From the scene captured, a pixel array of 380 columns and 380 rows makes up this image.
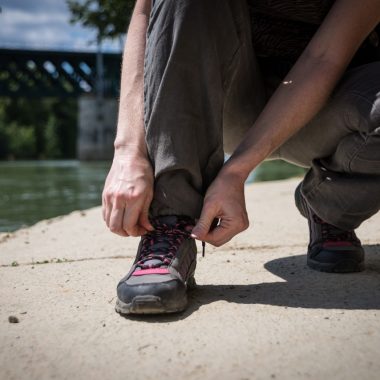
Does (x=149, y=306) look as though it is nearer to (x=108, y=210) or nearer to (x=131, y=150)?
(x=108, y=210)

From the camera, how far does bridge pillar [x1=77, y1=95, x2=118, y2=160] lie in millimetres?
27266

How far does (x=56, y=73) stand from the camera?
91.2 feet

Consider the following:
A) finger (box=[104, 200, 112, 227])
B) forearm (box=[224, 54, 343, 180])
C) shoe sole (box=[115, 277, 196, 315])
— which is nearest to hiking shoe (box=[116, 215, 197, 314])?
shoe sole (box=[115, 277, 196, 315])

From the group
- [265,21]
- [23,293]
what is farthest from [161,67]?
[23,293]

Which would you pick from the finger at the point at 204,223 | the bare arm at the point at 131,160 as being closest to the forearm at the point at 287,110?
the finger at the point at 204,223

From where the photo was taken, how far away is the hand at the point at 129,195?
1217 millimetres

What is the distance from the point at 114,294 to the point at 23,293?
0.27 meters

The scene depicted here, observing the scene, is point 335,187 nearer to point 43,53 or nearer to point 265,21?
point 265,21

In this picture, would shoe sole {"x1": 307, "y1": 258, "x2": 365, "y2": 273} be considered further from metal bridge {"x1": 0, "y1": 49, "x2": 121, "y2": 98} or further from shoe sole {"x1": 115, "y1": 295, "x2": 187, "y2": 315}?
metal bridge {"x1": 0, "y1": 49, "x2": 121, "y2": 98}

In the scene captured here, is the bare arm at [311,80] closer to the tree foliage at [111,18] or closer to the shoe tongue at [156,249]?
the shoe tongue at [156,249]

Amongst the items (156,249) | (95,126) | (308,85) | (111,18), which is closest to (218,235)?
Answer: (156,249)

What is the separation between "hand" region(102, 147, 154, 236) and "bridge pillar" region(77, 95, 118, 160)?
85.7ft

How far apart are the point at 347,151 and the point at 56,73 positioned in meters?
28.4

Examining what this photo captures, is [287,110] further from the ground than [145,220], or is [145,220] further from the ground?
[287,110]
